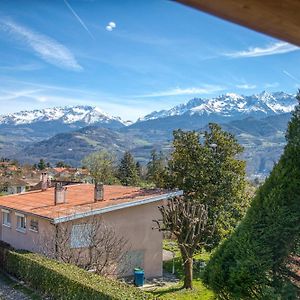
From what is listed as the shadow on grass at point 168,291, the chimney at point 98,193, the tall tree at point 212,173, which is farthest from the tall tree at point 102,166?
the shadow on grass at point 168,291

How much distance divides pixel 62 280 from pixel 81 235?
13.9ft

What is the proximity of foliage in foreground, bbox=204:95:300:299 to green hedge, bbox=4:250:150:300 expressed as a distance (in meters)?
5.32

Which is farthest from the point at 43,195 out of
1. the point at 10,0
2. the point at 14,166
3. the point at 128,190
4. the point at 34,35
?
the point at 14,166

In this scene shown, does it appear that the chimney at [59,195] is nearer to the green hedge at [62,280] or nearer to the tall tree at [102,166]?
the green hedge at [62,280]

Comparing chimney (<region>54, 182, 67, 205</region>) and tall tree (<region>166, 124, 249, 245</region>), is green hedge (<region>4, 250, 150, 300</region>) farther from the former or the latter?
tall tree (<region>166, 124, 249, 245</region>)

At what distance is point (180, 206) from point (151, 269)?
4284mm

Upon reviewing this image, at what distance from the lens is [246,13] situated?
130cm

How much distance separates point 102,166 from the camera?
190 feet

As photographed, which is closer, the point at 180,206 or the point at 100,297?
the point at 100,297

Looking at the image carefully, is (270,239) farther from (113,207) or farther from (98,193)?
(98,193)

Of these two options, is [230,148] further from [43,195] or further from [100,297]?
[100,297]

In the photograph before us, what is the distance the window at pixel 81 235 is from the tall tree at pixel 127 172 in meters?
36.5

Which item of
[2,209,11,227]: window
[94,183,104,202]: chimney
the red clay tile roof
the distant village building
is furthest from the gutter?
the distant village building

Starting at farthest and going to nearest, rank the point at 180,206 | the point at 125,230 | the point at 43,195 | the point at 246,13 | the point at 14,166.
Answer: the point at 14,166, the point at 43,195, the point at 125,230, the point at 180,206, the point at 246,13
